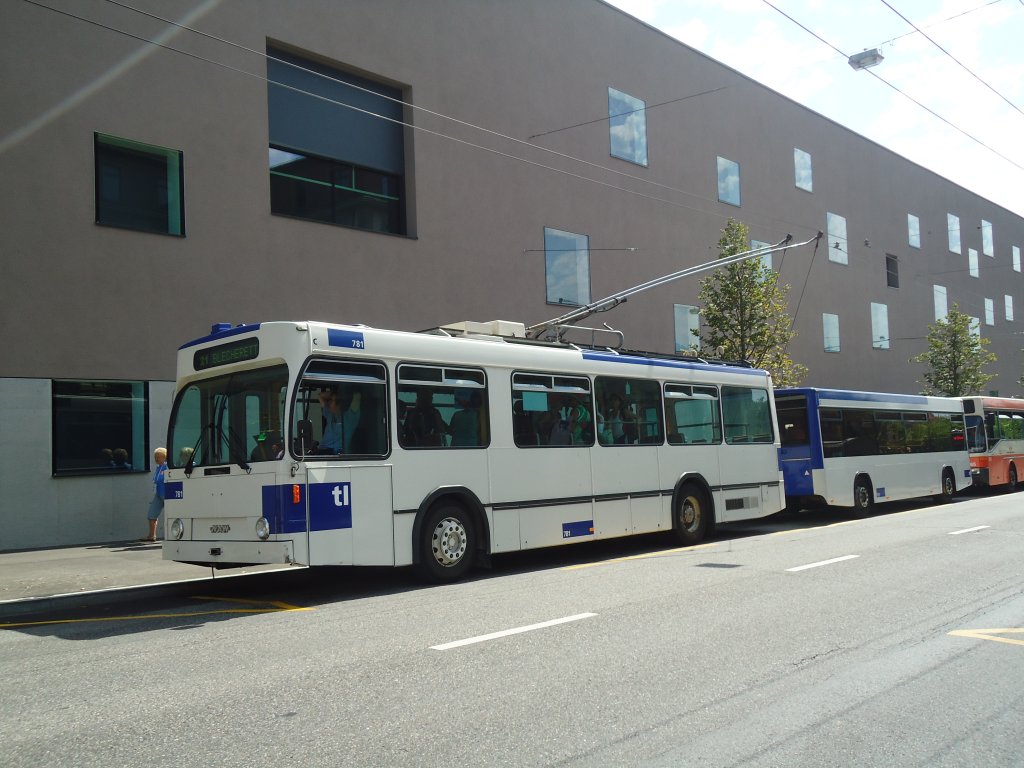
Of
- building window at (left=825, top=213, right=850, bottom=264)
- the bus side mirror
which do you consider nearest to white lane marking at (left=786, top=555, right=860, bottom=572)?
the bus side mirror

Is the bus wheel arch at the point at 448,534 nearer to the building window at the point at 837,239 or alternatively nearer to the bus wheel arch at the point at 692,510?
the bus wheel arch at the point at 692,510

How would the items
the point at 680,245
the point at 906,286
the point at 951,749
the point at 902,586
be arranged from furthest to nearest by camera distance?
the point at 906,286 < the point at 680,245 < the point at 902,586 < the point at 951,749

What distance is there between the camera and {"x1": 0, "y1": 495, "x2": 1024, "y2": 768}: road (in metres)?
4.58

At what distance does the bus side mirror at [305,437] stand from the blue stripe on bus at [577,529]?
166 inches

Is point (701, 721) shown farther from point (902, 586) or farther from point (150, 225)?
point (150, 225)

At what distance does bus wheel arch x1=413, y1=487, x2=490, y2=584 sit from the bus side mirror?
1613mm

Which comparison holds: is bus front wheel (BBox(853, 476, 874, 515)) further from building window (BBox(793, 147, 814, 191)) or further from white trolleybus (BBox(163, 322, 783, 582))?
building window (BBox(793, 147, 814, 191))

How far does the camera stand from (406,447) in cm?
1025

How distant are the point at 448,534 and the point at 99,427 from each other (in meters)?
8.51

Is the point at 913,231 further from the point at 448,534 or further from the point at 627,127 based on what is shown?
the point at 448,534

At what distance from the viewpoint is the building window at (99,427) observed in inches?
615

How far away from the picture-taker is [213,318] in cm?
1741

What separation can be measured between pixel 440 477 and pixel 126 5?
11.5m

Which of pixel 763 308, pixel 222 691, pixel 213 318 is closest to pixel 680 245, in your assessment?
pixel 763 308
